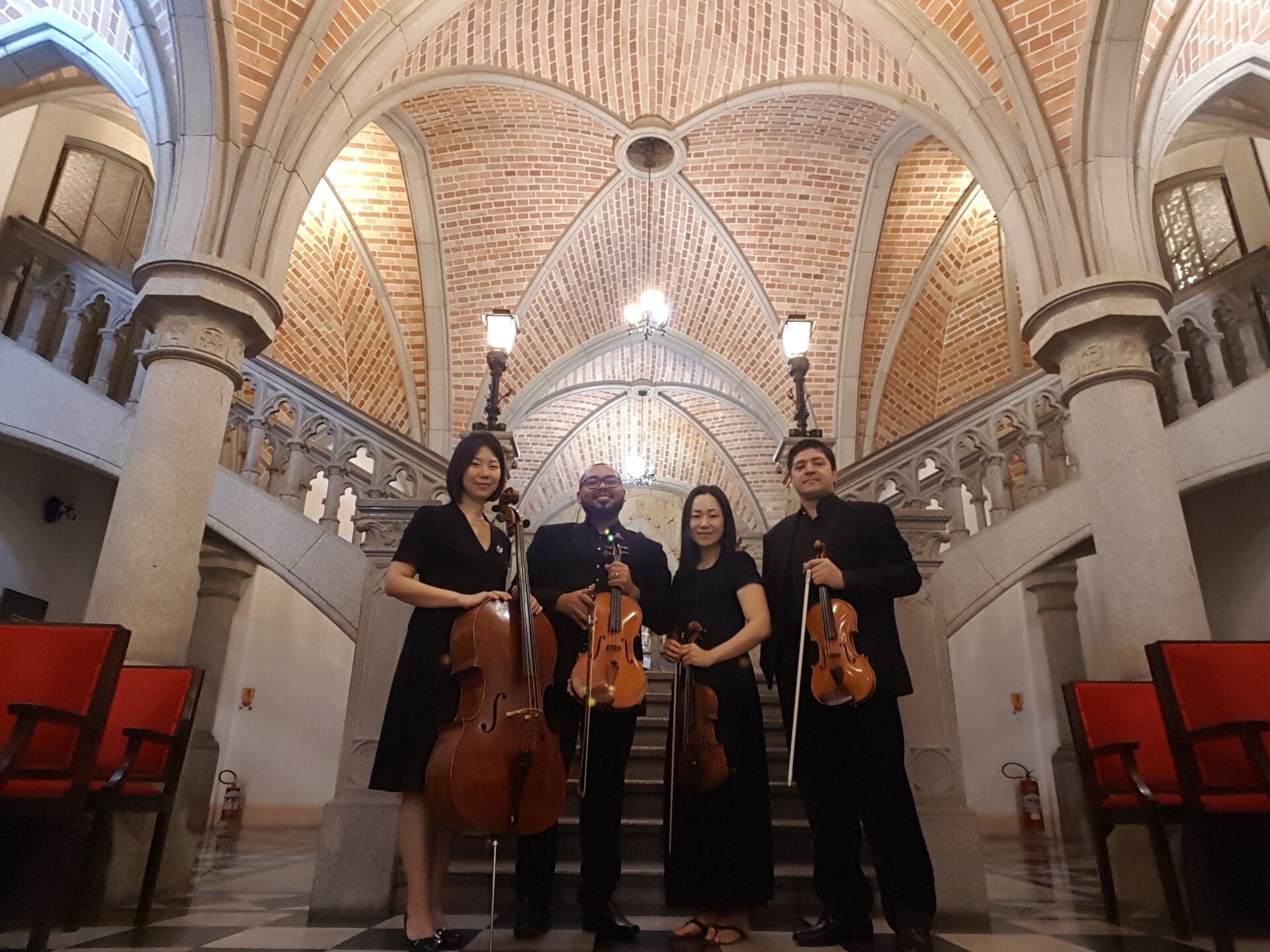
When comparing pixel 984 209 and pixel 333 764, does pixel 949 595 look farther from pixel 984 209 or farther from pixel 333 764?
pixel 333 764

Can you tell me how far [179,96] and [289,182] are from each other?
0.78 m

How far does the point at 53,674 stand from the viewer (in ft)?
9.77

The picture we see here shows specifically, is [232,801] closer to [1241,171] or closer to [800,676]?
[800,676]

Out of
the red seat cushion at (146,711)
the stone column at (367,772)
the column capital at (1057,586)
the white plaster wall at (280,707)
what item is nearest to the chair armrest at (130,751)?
the red seat cushion at (146,711)

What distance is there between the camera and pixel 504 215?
10.0m

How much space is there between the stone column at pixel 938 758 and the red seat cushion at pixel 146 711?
2.99 metres

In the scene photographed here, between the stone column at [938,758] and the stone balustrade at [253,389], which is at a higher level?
the stone balustrade at [253,389]

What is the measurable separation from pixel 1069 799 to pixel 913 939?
658 centimetres

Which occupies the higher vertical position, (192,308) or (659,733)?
(192,308)

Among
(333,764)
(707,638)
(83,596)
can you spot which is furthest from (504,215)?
(707,638)

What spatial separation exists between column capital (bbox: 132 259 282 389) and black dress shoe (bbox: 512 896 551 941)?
11.3 feet

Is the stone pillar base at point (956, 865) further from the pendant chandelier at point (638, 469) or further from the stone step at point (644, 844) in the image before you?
the pendant chandelier at point (638, 469)

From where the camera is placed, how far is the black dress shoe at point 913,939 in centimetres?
235

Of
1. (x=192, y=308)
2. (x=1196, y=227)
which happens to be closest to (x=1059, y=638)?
(x=1196, y=227)
